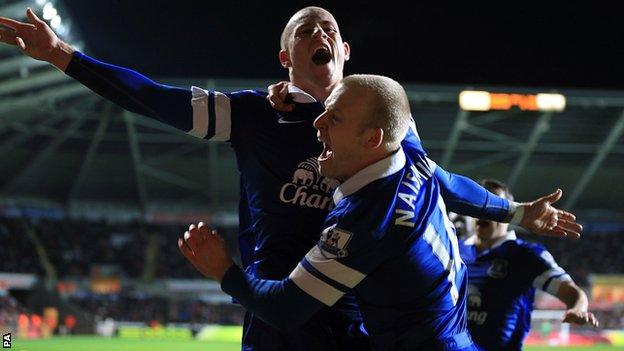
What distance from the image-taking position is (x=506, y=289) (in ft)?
16.8

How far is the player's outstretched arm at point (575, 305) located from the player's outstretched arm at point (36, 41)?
2842 mm

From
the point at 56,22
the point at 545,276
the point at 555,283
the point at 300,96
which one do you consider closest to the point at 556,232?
the point at 300,96

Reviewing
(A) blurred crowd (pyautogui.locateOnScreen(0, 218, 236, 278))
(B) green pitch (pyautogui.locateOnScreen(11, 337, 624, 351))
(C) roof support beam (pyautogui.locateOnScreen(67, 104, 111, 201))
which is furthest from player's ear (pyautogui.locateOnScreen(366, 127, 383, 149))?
(A) blurred crowd (pyautogui.locateOnScreen(0, 218, 236, 278))

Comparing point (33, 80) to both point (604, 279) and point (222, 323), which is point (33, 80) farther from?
point (604, 279)

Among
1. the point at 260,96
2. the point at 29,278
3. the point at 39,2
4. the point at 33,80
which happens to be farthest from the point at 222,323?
the point at 260,96

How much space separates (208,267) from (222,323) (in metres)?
24.5

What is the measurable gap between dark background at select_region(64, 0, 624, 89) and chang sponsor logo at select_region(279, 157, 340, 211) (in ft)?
35.6

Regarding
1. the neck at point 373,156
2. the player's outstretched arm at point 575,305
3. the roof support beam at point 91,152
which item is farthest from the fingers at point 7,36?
the roof support beam at point 91,152

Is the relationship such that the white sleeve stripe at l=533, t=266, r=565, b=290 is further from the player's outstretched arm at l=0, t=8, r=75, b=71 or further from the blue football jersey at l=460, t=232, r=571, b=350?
the player's outstretched arm at l=0, t=8, r=75, b=71

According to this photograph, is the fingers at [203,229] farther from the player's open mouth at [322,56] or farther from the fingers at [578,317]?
the fingers at [578,317]

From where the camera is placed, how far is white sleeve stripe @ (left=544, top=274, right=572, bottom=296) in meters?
4.74

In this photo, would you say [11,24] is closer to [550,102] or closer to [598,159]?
[550,102]

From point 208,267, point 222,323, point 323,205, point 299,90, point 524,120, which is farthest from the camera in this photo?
point 524,120

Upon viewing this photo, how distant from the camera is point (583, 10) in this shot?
1374 cm
